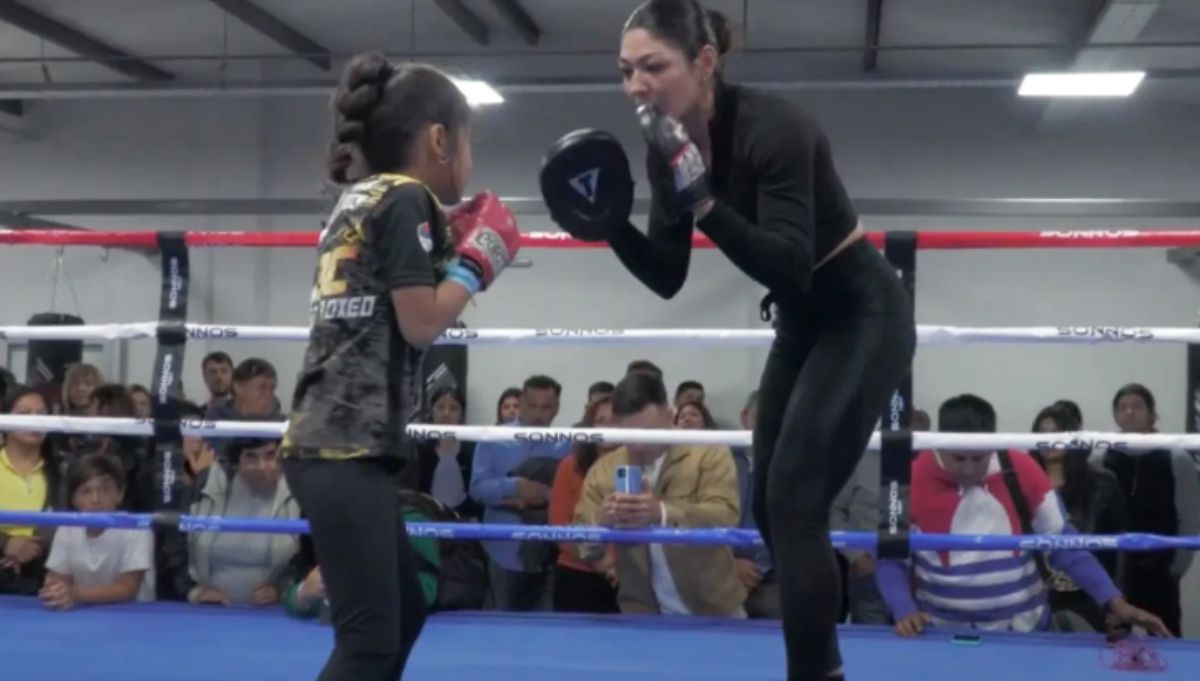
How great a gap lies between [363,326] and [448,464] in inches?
139

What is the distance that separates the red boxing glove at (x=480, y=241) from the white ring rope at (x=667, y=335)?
1.00m

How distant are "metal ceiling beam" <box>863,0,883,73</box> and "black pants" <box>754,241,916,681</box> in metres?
5.30

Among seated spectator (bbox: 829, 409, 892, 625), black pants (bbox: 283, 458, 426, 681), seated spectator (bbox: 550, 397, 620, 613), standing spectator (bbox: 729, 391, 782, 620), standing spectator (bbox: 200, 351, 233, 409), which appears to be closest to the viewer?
black pants (bbox: 283, 458, 426, 681)

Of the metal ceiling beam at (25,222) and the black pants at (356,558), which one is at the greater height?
the metal ceiling beam at (25,222)

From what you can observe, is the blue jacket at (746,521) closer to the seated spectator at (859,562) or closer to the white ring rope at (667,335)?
the seated spectator at (859,562)

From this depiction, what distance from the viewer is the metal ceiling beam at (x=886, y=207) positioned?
6789mm

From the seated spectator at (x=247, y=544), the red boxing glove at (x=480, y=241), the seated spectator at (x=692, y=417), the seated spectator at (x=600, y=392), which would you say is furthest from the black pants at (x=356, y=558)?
the seated spectator at (x=600, y=392)

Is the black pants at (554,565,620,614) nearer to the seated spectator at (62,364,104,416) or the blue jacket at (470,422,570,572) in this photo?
the blue jacket at (470,422,570,572)

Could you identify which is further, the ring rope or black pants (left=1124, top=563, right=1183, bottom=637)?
black pants (left=1124, top=563, right=1183, bottom=637)

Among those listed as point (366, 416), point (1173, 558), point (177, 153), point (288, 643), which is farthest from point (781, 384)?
point (177, 153)

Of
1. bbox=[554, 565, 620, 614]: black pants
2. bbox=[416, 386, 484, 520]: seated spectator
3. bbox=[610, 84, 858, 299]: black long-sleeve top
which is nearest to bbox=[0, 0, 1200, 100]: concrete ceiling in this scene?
bbox=[416, 386, 484, 520]: seated spectator

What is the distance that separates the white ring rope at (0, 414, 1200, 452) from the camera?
2.68 m

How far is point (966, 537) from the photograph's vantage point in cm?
265

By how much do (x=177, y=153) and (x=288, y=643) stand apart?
285 inches
